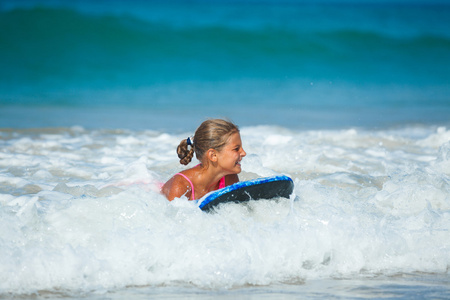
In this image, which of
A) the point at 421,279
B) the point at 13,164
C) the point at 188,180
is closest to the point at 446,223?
the point at 421,279

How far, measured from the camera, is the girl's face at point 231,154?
148 inches

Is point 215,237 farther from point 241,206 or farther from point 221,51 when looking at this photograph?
point 221,51

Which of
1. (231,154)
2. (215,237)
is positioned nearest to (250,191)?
(231,154)

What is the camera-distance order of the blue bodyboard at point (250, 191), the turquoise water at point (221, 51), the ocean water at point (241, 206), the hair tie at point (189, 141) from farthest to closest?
the turquoise water at point (221, 51) < the hair tie at point (189, 141) < the blue bodyboard at point (250, 191) < the ocean water at point (241, 206)

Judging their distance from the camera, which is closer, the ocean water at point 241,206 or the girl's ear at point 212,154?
the ocean water at point 241,206

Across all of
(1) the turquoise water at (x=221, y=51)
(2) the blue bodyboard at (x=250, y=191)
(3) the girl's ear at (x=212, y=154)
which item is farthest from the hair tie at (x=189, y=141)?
(1) the turquoise water at (x=221, y=51)

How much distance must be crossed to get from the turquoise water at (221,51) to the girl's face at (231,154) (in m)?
16.0

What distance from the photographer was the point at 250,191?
344 centimetres

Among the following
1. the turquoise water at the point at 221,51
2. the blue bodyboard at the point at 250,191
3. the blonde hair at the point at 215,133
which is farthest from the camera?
the turquoise water at the point at 221,51

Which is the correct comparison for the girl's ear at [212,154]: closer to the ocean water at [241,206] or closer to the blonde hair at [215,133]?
the blonde hair at [215,133]

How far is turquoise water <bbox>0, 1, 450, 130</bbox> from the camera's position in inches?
836

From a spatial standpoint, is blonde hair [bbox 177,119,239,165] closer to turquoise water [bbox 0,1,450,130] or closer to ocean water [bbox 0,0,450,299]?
ocean water [bbox 0,0,450,299]

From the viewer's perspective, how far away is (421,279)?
9.39ft

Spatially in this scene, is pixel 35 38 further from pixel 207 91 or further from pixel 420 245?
pixel 420 245
